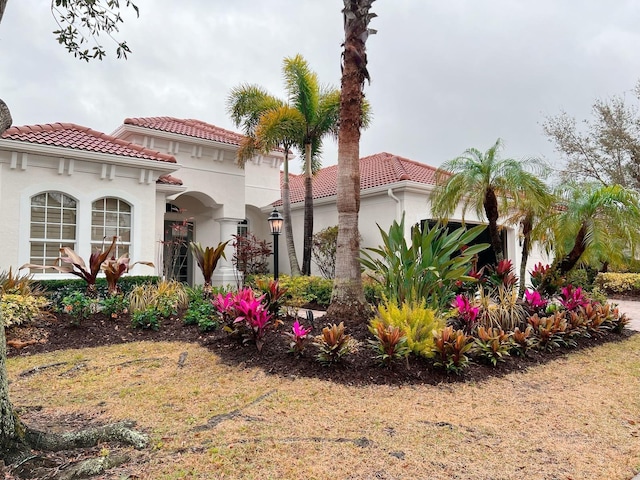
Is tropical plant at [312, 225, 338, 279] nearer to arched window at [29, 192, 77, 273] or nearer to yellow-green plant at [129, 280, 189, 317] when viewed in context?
yellow-green plant at [129, 280, 189, 317]

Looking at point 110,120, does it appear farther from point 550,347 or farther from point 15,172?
point 550,347

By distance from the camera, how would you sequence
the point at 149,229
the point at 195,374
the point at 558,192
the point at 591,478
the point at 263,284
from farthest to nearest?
the point at 149,229
the point at 558,192
the point at 263,284
the point at 195,374
the point at 591,478

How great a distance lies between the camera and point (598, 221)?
8.35 metres

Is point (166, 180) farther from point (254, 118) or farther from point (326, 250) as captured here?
point (326, 250)

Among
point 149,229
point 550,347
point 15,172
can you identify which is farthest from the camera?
point 149,229

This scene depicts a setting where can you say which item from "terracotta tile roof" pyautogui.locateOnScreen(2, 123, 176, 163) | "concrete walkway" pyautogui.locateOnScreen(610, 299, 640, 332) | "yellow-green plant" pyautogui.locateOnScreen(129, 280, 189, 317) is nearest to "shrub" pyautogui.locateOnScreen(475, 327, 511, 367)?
"concrete walkway" pyautogui.locateOnScreen(610, 299, 640, 332)

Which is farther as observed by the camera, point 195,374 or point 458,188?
point 458,188

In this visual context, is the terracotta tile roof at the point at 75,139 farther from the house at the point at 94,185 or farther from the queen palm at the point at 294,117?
the queen palm at the point at 294,117

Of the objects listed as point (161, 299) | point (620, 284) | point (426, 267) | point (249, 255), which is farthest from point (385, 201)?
point (620, 284)

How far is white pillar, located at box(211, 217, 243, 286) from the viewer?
1628cm

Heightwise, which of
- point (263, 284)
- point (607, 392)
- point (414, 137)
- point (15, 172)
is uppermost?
point (414, 137)

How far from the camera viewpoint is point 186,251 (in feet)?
57.5

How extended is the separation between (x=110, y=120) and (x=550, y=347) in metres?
18.0

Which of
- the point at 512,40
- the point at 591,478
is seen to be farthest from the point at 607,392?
the point at 512,40
